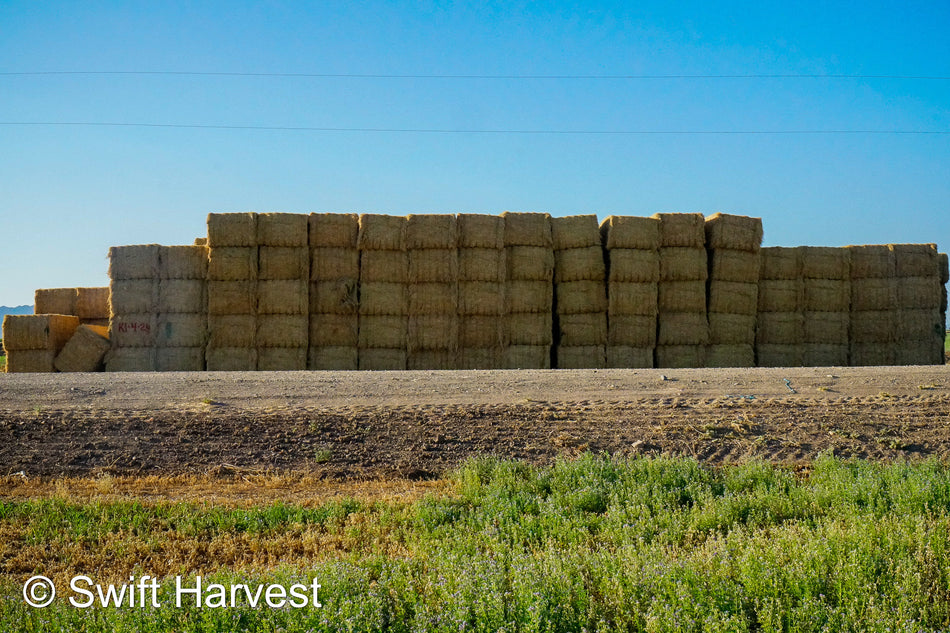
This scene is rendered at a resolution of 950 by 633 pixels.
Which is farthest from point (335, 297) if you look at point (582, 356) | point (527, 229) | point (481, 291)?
point (582, 356)

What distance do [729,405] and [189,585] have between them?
7916mm

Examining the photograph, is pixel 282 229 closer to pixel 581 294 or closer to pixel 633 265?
pixel 581 294

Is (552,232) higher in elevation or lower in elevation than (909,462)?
higher

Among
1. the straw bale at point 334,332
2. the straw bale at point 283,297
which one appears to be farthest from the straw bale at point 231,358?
the straw bale at point 334,332

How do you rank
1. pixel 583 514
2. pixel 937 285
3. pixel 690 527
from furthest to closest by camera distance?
1. pixel 937 285
2. pixel 583 514
3. pixel 690 527

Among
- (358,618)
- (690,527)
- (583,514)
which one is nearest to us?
(358,618)

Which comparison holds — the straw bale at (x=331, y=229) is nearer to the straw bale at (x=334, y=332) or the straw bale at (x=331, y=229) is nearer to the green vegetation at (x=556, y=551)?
the straw bale at (x=334, y=332)

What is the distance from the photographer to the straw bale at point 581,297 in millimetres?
18812

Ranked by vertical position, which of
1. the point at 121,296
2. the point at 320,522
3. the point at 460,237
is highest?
the point at 460,237

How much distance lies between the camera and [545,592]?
162 inches

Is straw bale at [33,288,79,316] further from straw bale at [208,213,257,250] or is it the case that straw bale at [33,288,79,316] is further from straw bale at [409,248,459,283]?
straw bale at [409,248,459,283]

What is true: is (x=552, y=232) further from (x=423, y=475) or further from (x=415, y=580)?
(x=415, y=580)

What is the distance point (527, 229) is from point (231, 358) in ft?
25.8

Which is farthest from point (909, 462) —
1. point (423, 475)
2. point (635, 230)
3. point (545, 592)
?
point (635, 230)
